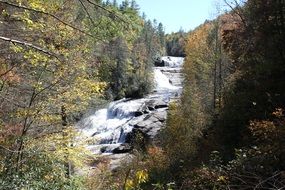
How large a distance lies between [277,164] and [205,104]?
82.7 feet

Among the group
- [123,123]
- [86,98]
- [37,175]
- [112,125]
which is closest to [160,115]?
[123,123]

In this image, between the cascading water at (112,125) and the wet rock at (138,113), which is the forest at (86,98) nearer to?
the cascading water at (112,125)

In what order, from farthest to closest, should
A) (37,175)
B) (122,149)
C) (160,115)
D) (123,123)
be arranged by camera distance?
(123,123)
(160,115)
(122,149)
(37,175)

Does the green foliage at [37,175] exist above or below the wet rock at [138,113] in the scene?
above

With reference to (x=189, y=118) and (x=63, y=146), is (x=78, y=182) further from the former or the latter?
(x=189, y=118)

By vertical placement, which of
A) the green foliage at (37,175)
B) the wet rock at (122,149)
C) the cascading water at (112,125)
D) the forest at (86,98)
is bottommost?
the wet rock at (122,149)

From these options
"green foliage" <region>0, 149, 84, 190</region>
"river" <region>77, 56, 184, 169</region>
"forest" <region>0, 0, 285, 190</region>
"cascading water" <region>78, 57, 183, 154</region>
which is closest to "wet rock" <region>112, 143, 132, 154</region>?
"river" <region>77, 56, 184, 169</region>

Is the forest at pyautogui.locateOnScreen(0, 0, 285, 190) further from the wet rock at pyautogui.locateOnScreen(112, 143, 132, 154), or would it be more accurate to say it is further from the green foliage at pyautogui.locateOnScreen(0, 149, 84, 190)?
the wet rock at pyautogui.locateOnScreen(112, 143, 132, 154)

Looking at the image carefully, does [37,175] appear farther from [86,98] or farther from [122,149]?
[122,149]

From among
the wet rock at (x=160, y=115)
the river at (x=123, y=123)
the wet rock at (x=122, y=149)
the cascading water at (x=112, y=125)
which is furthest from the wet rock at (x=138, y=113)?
the wet rock at (x=122, y=149)

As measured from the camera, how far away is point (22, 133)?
10781 millimetres

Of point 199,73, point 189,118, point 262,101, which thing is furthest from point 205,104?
point 262,101

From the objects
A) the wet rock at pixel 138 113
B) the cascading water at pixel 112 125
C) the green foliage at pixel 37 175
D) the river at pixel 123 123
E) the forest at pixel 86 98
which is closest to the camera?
the forest at pixel 86 98

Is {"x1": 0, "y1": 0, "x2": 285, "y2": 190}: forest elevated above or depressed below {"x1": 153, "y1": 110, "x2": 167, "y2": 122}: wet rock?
above
